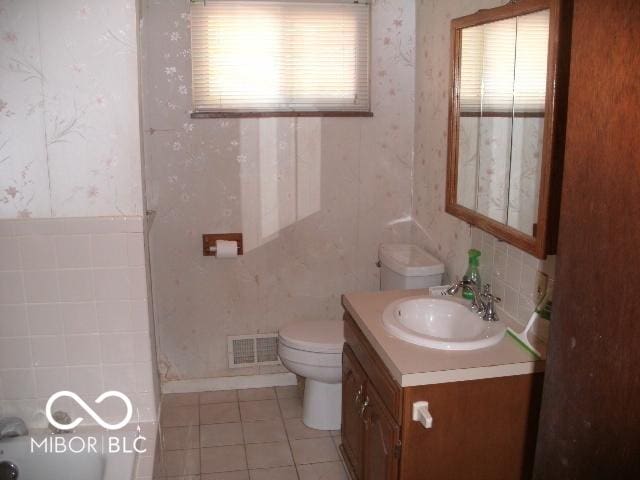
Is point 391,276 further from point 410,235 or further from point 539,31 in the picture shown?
point 539,31

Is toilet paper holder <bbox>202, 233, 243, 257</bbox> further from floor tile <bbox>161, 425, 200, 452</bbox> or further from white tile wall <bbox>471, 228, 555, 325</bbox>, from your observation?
white tile wall <bbox>471, 228, 555, 325</bbox>

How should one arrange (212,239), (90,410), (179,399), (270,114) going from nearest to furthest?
(90,410), (270,114), (212,239), (179,399)

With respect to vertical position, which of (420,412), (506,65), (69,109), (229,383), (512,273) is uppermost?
(506,65)

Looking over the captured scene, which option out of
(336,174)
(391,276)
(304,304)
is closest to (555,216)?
(391,276)

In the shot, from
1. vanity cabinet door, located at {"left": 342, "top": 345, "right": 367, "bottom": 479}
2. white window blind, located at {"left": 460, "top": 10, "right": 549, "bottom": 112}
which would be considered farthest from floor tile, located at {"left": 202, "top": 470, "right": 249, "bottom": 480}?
white window blind, located at {"left": 460, "top": 10, "right": 549, "bottom": 112}

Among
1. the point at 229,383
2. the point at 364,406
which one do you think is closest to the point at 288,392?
the point at 229,383

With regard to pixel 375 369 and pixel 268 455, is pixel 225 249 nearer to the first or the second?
pixel 268 455

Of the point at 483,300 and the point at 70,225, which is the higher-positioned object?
the point at 70,225

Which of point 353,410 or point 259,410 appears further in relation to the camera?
point 259,410

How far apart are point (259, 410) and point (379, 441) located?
4.16ft

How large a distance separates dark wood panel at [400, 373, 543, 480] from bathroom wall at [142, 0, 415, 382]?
153 centimetres

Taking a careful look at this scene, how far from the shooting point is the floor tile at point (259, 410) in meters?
3.23

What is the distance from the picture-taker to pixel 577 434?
99cm

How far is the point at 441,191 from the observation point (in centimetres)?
295
